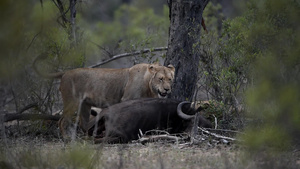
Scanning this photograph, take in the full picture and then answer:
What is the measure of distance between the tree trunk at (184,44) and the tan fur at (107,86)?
1.29 ft

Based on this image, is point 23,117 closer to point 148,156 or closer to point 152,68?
point 152,68

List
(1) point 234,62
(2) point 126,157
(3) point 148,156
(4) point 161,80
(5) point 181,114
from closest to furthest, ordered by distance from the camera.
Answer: (2) point 126,157 → (3) point 148,156 → (5) point 181,114 → (1) point 234,62 → (4) point 161,80

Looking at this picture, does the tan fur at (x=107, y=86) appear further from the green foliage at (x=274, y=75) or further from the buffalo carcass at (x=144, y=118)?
the green foliage at (x=274, y=75)

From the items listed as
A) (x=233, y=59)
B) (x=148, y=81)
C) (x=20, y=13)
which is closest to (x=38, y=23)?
(x=20, y=13)

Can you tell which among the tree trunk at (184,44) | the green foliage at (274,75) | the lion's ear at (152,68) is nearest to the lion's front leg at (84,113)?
the lion's ear at (152,68)

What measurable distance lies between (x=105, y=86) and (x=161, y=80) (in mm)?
1301

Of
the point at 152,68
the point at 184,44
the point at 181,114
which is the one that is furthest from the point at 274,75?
the point at 184,44

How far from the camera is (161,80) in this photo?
9031mm

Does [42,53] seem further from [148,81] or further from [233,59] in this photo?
[233,59]

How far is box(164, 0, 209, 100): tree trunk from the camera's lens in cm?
948

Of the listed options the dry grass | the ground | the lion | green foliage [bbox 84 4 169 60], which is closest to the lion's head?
the lion

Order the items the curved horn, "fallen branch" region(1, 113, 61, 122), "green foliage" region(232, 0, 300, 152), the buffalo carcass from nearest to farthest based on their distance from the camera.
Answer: "green foliage" region(232, 0, 300, 152)
the buffalo carcass
the curved horn
"fallen branch" region(1, 113, 61, 122)

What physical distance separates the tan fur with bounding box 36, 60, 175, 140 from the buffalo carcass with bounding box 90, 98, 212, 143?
63 cm

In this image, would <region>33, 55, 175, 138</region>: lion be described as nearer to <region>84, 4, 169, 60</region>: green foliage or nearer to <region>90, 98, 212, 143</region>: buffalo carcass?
<region>90, 98, 212, 143</region>: buffalo carcass
